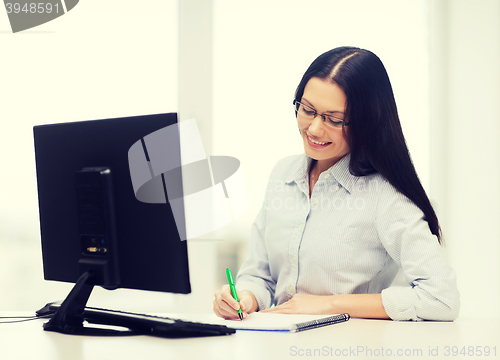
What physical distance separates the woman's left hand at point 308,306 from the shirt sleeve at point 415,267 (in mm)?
138

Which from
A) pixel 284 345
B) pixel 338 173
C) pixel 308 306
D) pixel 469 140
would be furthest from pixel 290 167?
pixel 469 140

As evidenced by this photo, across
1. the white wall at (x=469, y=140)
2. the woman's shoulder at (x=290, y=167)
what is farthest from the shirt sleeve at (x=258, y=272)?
the white wall at (x=469, y=140)

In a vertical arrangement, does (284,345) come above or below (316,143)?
below

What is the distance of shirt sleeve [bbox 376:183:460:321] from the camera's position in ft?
3.46

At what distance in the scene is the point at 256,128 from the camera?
8.34 feet

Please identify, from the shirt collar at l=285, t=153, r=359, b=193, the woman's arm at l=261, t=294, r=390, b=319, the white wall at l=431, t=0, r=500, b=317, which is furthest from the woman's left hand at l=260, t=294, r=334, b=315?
the white wall at l=431, t=0, r=500, b=317

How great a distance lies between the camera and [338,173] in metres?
1.31

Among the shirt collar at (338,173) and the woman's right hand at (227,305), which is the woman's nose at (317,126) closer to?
the shirt collar at (338,173)

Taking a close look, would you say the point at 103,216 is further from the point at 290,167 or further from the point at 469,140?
the point at 469,140

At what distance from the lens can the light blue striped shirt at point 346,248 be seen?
1072 millimetres

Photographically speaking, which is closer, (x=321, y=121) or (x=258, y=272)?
(x=321, y=121)

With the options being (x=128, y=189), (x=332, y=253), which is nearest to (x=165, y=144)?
(x=128, y=189)

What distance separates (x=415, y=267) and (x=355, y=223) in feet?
0.66

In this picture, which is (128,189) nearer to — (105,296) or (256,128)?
(256,128)
